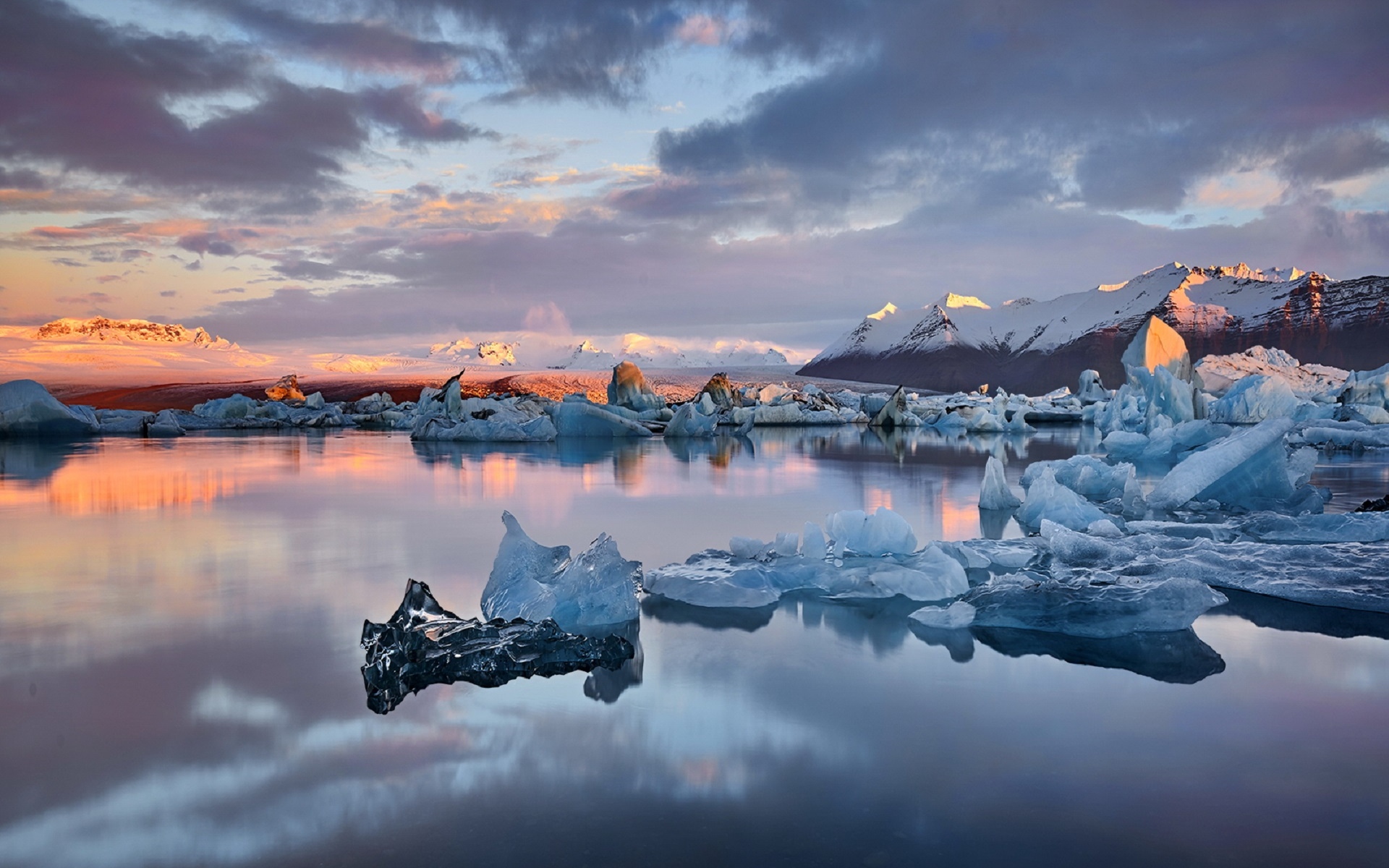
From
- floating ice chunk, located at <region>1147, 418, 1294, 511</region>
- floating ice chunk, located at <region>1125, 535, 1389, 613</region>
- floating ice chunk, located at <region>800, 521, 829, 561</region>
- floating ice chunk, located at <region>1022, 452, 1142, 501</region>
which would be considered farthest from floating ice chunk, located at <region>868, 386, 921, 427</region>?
floating ice chunk, located at <region>800, 521, 829, 561</region>

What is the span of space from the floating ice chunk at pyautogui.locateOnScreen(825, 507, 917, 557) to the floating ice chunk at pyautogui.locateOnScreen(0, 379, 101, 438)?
18.6 meters

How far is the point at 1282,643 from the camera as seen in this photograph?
125 inches

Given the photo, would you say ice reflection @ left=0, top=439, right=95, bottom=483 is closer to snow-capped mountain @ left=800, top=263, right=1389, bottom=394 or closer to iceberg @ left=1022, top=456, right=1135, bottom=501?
iceberg @ left=1022, top=456, right=1135, bottom=501

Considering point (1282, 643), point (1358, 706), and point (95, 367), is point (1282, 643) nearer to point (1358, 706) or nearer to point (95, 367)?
point (1358, 706)

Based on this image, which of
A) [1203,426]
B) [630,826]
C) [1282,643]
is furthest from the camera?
[1203,426]

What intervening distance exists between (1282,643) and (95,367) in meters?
64.9

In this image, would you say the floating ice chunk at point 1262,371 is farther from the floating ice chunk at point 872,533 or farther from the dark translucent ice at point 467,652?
the dark translucent ice at point 467,652

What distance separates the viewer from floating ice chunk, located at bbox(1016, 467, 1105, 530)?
5.71 m

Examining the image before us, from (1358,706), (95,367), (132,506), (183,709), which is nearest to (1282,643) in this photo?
(1358,706)

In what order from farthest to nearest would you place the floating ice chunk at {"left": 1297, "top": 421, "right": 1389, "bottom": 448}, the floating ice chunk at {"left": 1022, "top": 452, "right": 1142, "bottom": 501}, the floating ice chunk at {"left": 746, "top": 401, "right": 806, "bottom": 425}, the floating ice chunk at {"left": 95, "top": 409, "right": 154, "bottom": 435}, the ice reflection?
1. the floating ice chunk at {"left": 746, "top": 401, "right": 806, "bottom": 425}
2. the floating ice chunk at {"left": 95, "top": 409, "right": 154, "bottom": 435}
3. the floating ice chunk at {"left": 1297, "top": 421, "right": 1389, "bottom": 448}
4. the ice reflection
5. the floating ice chunk at {"left": 1022, "top": 452, "right": 1142, "bottom": 501}

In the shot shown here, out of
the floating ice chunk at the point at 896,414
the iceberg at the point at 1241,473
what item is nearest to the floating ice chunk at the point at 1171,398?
the floating ice chunk at the point at 896,414

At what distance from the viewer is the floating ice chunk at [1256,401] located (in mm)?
19125

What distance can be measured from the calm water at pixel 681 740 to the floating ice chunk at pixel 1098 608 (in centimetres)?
12

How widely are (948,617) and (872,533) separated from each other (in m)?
1.24
